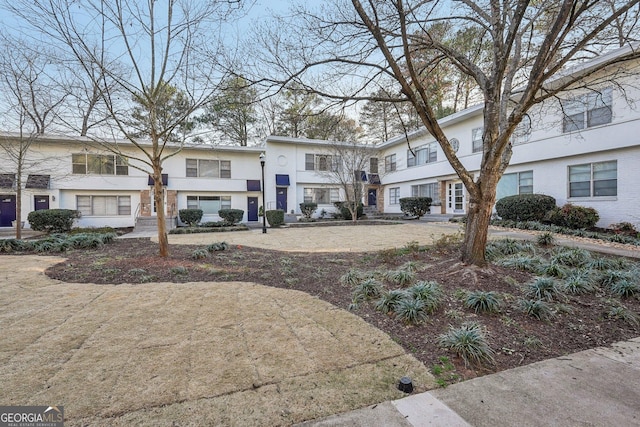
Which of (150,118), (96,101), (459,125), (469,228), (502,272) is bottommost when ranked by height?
(502,272)

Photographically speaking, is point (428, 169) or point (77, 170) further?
point (428, 169)

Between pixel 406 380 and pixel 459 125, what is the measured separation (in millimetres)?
17061

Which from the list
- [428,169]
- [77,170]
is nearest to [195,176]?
[77,170]

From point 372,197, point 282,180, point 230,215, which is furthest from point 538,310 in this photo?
point 372,197

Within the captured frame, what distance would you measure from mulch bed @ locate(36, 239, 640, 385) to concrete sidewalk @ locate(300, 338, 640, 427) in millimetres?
192

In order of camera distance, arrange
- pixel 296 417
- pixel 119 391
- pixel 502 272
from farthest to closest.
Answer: pixel 502 272 < pixel 119 391 < pixel 296 417

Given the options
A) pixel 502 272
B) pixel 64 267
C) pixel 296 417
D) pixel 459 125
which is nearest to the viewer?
pixel 296 417

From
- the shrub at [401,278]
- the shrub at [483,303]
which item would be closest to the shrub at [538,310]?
the shrub at [483,303]

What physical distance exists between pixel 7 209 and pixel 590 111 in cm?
2772

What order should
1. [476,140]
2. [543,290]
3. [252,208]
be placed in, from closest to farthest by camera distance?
[543,290] → [476,140] → [252,208]

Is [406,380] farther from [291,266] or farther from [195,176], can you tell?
[195,176]

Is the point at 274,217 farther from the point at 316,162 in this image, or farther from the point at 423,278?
the point at 423,278

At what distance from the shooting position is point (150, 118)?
20.7 ft

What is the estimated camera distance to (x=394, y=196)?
868 inches
